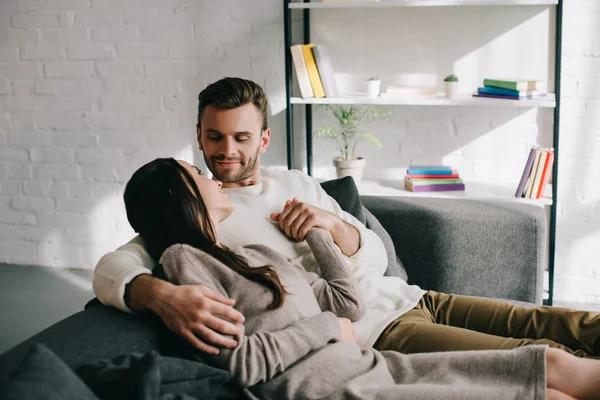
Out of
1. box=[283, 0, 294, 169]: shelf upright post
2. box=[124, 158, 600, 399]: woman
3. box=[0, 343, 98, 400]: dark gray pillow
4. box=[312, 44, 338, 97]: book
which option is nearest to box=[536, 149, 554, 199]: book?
box=[312, 44, 338, 97]: book

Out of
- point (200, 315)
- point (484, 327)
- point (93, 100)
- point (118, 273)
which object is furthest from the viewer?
point (93, 100)

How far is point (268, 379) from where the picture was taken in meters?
1.43

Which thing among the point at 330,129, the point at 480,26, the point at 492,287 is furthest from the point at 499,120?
the point at 492,287

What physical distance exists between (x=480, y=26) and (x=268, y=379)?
2.31 m

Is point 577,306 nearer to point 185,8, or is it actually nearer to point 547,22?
point 547,22

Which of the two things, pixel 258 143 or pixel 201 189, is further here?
pixel 258 143

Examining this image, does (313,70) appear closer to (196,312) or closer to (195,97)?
(195,97)

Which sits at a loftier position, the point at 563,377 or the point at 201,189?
the point at 201,189

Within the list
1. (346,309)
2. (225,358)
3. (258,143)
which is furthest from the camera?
(258,143)

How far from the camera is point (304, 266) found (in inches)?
76.8

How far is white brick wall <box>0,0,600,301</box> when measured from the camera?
128 inches

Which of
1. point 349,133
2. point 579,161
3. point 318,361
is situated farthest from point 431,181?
point 318,361

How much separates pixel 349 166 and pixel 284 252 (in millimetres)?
1407

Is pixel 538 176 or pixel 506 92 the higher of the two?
pixel 506 92
